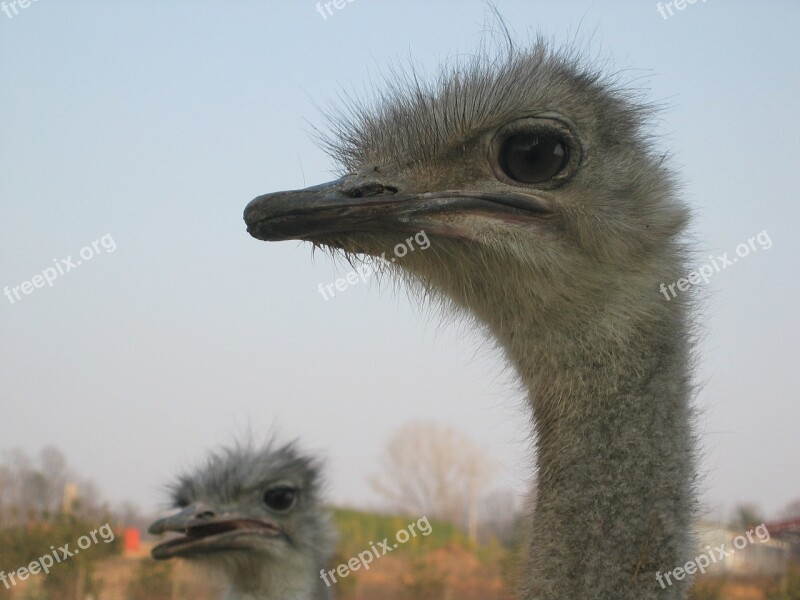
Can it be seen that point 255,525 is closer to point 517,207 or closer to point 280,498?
point 280,498

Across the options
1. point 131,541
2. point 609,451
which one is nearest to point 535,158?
point 609,451

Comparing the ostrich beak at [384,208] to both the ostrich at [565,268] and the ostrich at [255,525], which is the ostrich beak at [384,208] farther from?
the ostrich at [255,525]

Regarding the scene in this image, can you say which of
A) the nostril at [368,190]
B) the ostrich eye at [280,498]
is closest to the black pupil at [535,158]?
the nostril at [368,190]

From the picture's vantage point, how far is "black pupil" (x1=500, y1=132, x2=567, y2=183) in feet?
7.49

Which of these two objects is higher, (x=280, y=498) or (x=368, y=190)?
(x=280, y=498)

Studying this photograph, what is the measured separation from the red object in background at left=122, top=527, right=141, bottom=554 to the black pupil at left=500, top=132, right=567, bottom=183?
13.4 metres

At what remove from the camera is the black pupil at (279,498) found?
18.8 feet

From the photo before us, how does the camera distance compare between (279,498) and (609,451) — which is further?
(279,498)

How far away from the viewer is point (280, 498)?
5793mm

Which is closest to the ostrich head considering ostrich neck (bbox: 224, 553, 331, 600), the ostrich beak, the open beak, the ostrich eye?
the ostrich beak

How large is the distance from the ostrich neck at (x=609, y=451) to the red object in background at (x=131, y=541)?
43.8 ft

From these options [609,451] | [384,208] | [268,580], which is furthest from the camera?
[268,580]

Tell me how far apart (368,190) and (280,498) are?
392 centimetres

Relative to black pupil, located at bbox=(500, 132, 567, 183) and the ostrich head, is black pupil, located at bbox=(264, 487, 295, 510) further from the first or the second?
black pupil, located at bbox=(500, 132, 567, 183)
